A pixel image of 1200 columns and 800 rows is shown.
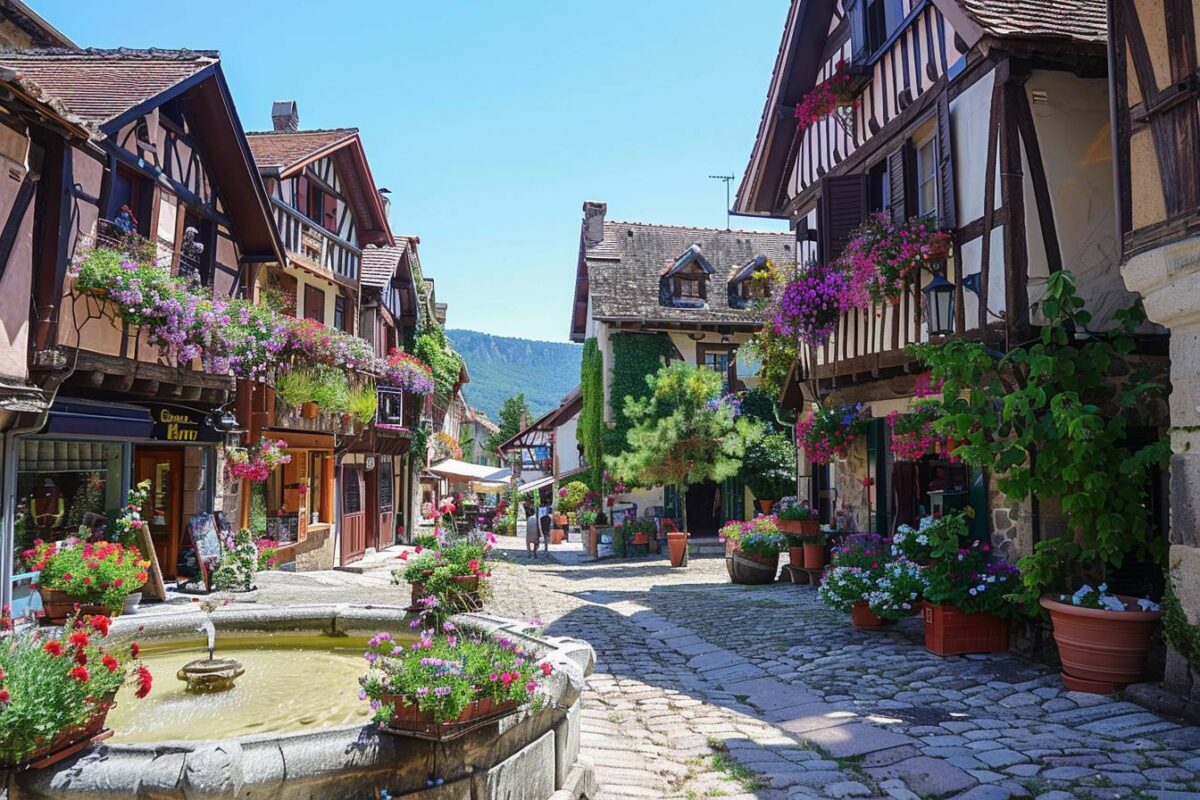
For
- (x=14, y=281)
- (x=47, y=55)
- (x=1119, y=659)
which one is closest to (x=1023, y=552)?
(x=1119, y=659)

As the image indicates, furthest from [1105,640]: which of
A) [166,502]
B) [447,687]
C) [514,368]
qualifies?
[514,368]

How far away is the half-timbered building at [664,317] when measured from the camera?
24.0 m

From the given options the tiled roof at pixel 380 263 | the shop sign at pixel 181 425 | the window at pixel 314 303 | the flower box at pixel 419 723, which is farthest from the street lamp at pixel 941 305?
the tiled roof at pixel 380 263

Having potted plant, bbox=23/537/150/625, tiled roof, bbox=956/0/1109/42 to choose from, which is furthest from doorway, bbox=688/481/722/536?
potted plant, bbox=23/537/150/625

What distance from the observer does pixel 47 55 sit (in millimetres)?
12492

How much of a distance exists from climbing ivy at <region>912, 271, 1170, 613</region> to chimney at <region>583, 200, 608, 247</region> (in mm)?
20142

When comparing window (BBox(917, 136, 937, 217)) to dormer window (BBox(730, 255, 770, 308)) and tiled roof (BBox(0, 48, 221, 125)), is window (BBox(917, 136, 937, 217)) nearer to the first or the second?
tiled roof (BBox(0, 48, 221, 125))

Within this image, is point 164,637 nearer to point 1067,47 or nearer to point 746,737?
point 746,737

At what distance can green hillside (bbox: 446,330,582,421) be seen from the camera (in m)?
169

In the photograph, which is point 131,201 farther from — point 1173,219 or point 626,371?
point 626,371

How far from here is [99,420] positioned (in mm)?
10156

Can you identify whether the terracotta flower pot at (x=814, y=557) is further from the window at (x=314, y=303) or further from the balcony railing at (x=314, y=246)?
the window at (x=314, y=303)

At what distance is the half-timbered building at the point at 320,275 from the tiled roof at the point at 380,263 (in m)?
0.69

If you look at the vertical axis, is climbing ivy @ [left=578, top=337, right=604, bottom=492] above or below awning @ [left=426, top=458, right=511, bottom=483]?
above
